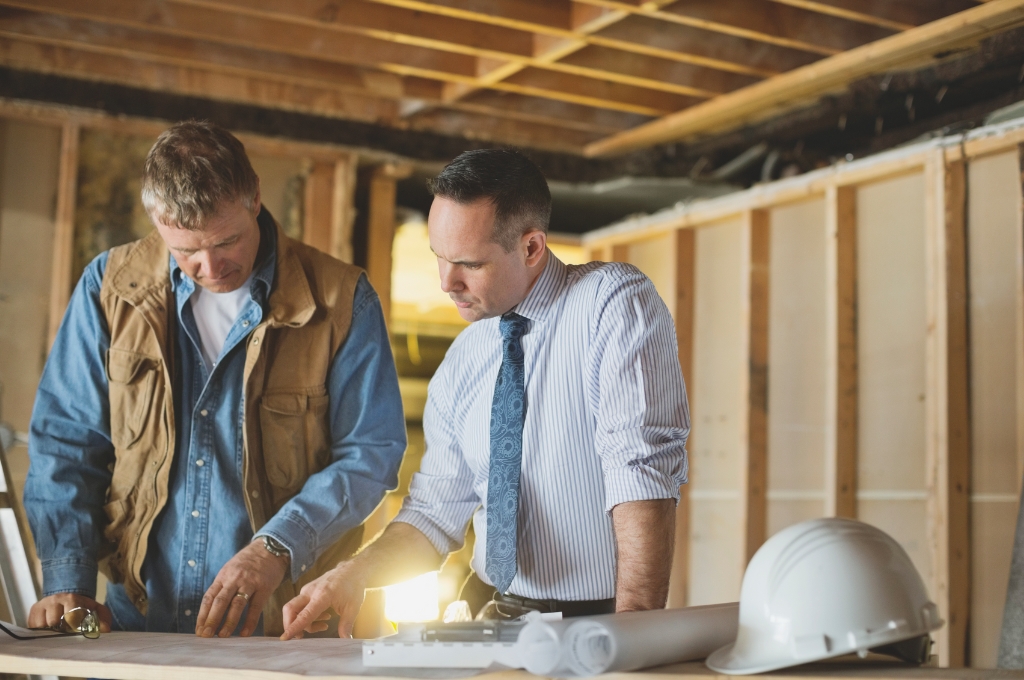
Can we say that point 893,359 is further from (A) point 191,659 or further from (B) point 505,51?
(A) point 191,659

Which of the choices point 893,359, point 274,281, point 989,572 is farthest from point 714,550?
point 274,281

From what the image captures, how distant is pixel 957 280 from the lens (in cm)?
363

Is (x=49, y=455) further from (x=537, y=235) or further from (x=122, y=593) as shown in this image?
(x=537, y=235)

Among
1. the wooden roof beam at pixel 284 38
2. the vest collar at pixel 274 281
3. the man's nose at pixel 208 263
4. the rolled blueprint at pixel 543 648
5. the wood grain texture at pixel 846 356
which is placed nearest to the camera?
the rolled blueprint at pixel 543 648

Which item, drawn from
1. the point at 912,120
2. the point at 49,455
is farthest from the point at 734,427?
the point at 49,455

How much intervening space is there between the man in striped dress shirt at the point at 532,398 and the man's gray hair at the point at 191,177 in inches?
16.8

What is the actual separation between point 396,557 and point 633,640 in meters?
0.82

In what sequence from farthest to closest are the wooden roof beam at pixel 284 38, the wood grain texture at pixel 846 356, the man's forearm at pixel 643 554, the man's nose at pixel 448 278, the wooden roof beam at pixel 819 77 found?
the wood grain texture at pixel 846 356 < the wooden roof beam at pixel 284 38 < the wooden roof beam at pixel 819 77 < the man's nose at pixel 448 278 < the man's forearm at pixel 643 554

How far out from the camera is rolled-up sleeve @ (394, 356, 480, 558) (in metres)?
2.10

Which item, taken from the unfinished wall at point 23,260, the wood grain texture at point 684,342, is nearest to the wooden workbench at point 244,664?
the unfinished wall at point 23,260

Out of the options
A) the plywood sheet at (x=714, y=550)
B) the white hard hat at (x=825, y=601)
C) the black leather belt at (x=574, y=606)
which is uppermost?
the white hard hat at (x=825, y=601)

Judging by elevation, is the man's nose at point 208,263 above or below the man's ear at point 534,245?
below

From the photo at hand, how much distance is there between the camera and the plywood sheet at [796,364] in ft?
14.2

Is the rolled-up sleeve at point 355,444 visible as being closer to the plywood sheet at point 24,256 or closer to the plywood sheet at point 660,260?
the plywood sheet at point 24,256
